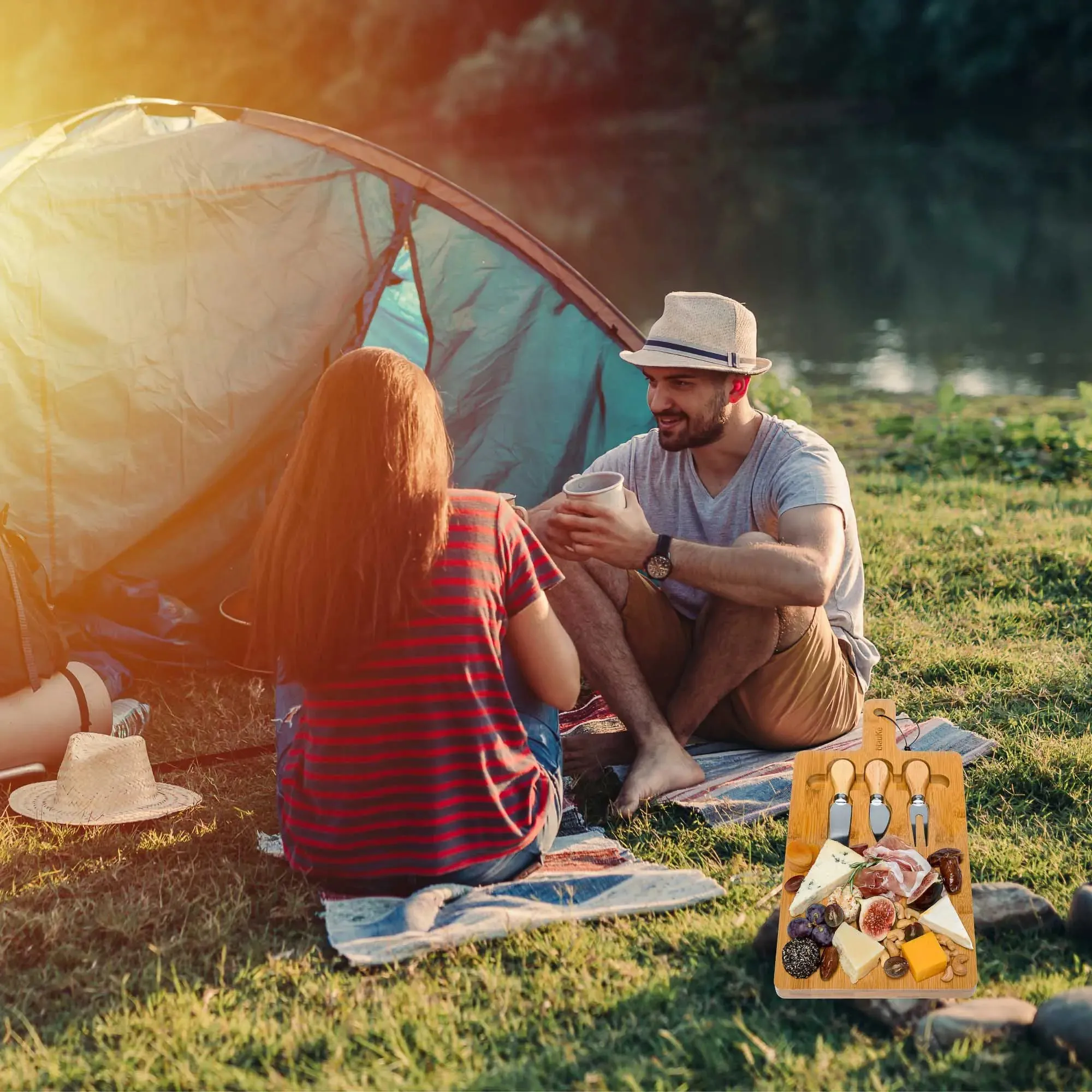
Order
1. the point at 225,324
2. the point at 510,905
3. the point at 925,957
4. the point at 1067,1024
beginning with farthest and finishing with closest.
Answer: the point at 225,324 → the point at 510,905 → the point at 925,957 → the point at 1067,1024

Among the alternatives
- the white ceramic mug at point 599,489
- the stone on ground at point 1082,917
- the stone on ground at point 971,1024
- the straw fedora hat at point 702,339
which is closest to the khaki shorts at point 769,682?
the white ceramic mug at point 599,489

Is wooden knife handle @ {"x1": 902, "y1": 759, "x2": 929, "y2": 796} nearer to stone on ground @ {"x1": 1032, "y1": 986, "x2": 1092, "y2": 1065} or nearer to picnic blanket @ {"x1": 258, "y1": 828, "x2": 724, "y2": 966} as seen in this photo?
stone on ground @ {"x1": 1032, "y1": 986, "x2": 1092, "y2": 1065}

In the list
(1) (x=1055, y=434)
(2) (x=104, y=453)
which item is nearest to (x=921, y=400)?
(1) (x=1055, y=434)

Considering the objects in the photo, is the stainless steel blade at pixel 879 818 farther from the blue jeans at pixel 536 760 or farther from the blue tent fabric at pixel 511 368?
the blue tent fabric at pixel 511 368

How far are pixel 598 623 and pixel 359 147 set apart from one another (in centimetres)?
208

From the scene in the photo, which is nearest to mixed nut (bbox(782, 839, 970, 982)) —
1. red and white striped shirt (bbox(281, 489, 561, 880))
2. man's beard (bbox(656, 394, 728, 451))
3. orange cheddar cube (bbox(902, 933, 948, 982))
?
orange cheddar cube (bbox(902, 933, 948, 982))

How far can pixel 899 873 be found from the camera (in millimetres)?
2213

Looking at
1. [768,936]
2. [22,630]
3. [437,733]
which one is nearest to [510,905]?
[437,733]

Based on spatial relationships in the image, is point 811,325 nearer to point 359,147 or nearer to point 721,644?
point 359,147

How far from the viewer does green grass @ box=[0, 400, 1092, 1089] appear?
2113mm

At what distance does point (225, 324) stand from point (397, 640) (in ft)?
6.87

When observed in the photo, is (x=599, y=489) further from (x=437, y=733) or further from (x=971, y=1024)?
(x=971, y=1024)

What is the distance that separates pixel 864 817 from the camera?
2.32 meters

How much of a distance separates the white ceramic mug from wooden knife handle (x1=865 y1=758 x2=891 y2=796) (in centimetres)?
83
